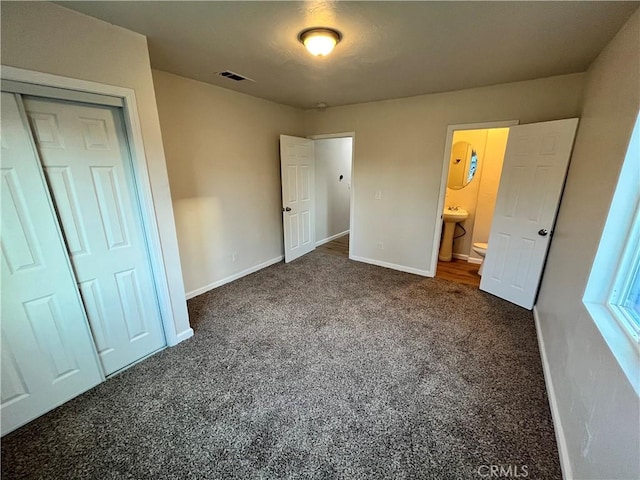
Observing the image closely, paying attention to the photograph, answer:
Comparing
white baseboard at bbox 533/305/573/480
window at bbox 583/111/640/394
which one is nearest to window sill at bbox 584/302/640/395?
window at bbox 583/111/640/394

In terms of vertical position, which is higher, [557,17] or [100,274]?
[557,17]

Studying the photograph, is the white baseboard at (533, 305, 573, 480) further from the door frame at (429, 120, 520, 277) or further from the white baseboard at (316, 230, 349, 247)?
the white baseboard at (316, 230, 349, 247)

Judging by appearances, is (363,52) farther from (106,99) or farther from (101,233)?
(101,233)

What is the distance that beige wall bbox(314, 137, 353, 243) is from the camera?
16.1 feet

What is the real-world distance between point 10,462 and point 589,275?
3.29 metres

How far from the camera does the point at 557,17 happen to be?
60.6 inches

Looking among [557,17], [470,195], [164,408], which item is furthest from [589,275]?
[470,195]

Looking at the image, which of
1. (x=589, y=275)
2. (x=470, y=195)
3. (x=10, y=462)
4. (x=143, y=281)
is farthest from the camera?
(x=470, y=195)

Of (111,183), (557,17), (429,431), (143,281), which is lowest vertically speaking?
(429,431)

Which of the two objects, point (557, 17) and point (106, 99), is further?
point (106, 99)

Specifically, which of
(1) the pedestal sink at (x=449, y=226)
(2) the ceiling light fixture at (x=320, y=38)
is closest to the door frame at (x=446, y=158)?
(1) the pedestal sink at (x=449, y=226)

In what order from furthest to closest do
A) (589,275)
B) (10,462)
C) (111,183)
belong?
(111,183), (589,275), (10,462)

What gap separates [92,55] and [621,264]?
126 inches

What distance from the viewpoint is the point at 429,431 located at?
152 cm
